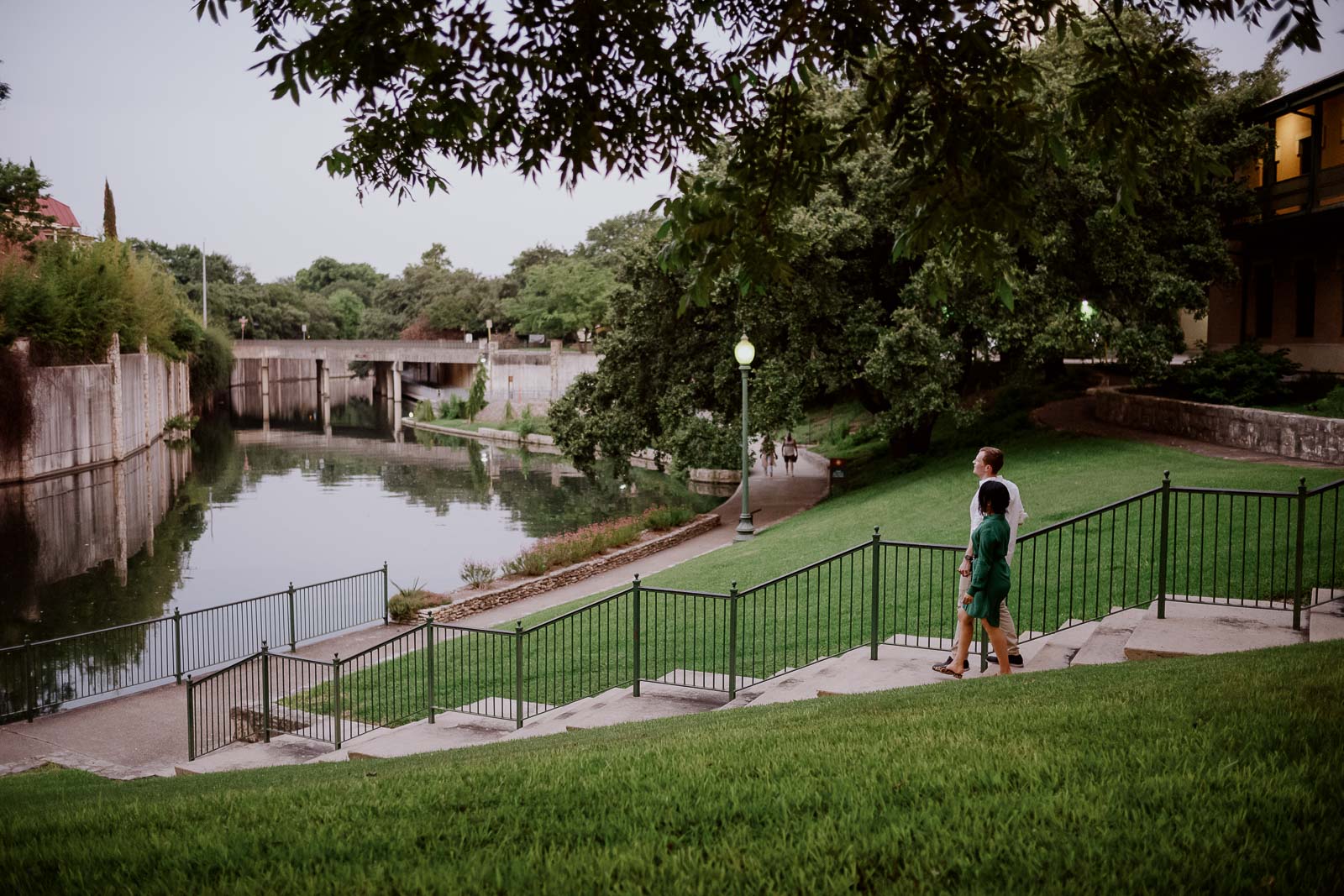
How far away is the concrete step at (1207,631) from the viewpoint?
9023mm

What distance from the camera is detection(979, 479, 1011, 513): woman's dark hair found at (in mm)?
8883

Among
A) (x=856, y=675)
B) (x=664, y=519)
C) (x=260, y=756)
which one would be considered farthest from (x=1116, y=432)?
(x=260, y=756)

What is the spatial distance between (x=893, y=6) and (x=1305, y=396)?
21.1 meters

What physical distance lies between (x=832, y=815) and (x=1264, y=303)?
30.9m

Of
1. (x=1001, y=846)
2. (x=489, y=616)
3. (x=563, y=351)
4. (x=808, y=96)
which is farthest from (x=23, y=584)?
(x=563, y=351)

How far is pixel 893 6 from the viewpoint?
23.8 feet

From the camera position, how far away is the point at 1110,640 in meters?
10.0

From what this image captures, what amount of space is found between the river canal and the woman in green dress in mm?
18484

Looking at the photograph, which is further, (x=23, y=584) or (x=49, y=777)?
(x=23, y=584)

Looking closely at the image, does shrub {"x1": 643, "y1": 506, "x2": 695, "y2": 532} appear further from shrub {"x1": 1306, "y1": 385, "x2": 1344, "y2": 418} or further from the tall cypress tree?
the tall cypress tree

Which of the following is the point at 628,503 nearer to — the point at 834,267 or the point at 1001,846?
the point at 834,267

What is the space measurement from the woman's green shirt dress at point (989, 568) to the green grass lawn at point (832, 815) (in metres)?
2.22

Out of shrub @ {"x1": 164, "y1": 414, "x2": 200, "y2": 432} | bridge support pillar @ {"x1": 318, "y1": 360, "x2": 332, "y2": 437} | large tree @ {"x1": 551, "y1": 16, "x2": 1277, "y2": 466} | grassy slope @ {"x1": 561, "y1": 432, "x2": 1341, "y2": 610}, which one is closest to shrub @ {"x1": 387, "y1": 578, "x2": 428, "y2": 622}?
grassy slope @ {"x1": 561, "y1": 432, "x2": 1341, "y2": 610}

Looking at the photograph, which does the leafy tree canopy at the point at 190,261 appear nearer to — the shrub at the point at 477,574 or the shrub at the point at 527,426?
the shrub at the point at 527,426
